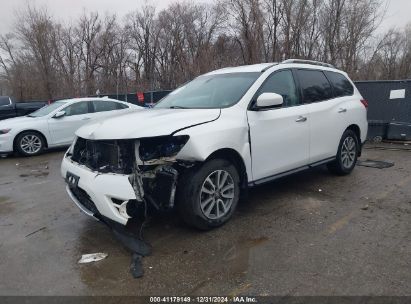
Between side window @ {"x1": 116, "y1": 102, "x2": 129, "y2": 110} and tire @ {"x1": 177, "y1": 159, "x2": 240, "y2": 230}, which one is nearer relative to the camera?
tire @ {"x1": 177, "y1": 159, "x2": 240, "y2": 230}

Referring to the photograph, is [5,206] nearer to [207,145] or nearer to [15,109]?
[207,145]

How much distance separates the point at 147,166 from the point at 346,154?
3.73 metres

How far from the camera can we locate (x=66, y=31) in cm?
4016

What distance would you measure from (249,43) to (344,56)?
25.6 ft

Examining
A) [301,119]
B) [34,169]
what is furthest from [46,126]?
[301,119]

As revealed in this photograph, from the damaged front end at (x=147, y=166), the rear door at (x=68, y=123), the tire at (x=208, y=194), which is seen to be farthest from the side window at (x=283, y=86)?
the rear door at (x=68, y=123)

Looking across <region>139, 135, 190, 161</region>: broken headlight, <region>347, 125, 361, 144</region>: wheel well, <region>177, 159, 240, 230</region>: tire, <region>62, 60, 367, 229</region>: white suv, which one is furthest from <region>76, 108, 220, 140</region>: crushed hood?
<region>347, 125, 361, 144</region>: wheel well

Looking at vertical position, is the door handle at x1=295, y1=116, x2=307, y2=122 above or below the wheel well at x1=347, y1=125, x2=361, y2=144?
above

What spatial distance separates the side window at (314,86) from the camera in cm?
514

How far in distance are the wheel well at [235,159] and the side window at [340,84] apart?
2.46 meters

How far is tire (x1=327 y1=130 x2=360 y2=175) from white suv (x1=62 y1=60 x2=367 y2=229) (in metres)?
0.37

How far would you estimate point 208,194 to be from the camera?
3896 mm

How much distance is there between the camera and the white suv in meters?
3.57

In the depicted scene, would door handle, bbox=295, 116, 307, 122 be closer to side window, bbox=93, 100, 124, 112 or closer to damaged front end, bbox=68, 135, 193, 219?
damaged front end, bbox=68, 135, 193, 219
